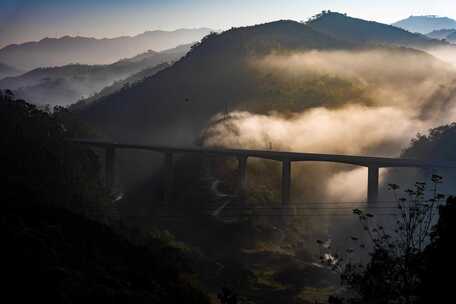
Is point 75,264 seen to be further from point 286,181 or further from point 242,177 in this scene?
point 242,177

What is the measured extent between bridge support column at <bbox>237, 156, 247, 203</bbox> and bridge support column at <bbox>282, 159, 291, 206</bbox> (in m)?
9.19

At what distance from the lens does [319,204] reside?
449 feet

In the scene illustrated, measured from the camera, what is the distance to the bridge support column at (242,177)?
12850 centimetres

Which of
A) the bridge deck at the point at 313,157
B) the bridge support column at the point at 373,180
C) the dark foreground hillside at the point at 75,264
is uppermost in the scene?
the bridge deck at the point at 313,157

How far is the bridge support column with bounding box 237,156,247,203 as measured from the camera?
12850 cm

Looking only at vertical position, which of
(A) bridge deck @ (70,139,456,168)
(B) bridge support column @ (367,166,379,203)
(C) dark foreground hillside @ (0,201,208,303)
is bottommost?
(C) dark foreground hillside @ (0,201,208,303)

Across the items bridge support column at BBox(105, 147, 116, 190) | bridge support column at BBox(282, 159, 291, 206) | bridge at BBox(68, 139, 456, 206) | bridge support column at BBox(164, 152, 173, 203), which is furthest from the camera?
bridge support column at BBox(105, 147, 116, 190)

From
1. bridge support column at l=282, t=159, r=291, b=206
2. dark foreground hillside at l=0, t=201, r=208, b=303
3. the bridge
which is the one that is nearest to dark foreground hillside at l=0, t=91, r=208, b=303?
dark foreground hillside at l=0, t=201, r=208, b=303

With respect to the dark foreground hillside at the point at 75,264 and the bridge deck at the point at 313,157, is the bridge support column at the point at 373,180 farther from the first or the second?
the dark foreground hillside at the point at 75,264

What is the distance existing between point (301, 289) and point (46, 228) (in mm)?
42230

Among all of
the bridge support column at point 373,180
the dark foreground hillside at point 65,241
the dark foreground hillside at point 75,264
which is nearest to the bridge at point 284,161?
the bridge support column at point 373,180

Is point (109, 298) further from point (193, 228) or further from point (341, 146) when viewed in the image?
point (341, 146)

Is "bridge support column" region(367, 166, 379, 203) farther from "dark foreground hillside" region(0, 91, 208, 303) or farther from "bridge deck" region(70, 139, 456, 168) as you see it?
"dark foreground hillside" region(0, 91, 208, 303)

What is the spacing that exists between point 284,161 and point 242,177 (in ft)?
38.8
